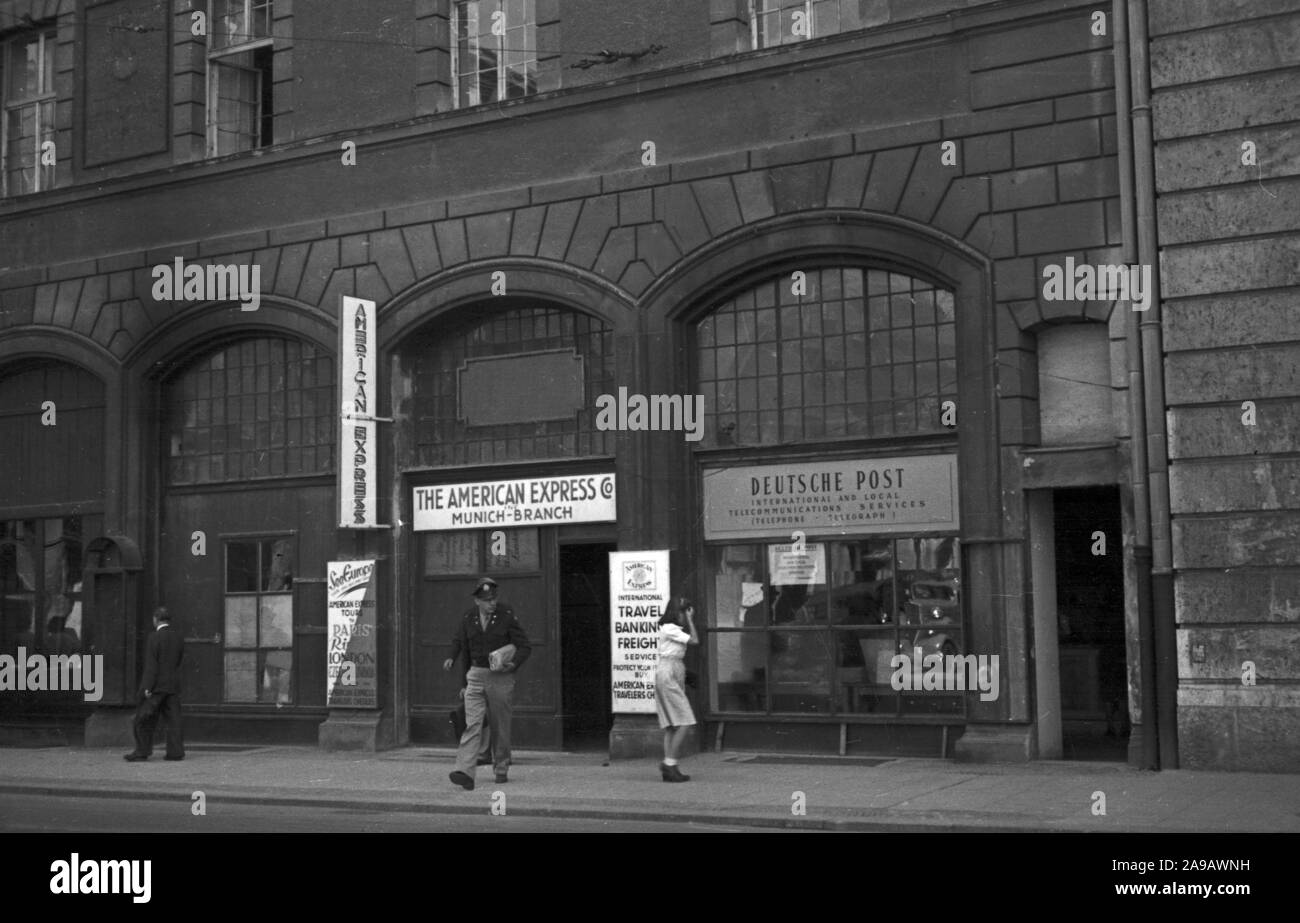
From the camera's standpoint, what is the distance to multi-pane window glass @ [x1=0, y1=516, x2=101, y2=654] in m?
23.6

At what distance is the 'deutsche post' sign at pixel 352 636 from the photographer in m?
20.6

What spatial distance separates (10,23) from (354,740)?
39.5ft

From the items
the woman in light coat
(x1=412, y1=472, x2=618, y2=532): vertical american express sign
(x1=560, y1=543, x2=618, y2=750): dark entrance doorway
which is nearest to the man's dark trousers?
(x1=412, y1=472, x2=618, y2=532): vertical american express sign

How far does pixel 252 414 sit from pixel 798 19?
347 inches

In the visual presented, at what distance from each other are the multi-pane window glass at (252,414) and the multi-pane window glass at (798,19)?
6.86 metres

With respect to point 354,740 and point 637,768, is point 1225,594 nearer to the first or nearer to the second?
point 637,768

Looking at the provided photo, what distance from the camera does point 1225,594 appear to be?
1581cm

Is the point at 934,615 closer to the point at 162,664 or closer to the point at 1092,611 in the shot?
the point at 1092,611

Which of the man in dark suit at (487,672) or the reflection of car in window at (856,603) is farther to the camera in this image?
the reflection of car in window at (856,603)

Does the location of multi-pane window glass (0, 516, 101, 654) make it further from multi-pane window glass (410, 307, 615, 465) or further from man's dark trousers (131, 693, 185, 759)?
multi-pane window glass (410, 307, 615, 465)

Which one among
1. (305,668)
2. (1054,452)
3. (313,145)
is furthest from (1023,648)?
(313,145)

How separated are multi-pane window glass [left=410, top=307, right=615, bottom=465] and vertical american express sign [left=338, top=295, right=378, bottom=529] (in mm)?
698
